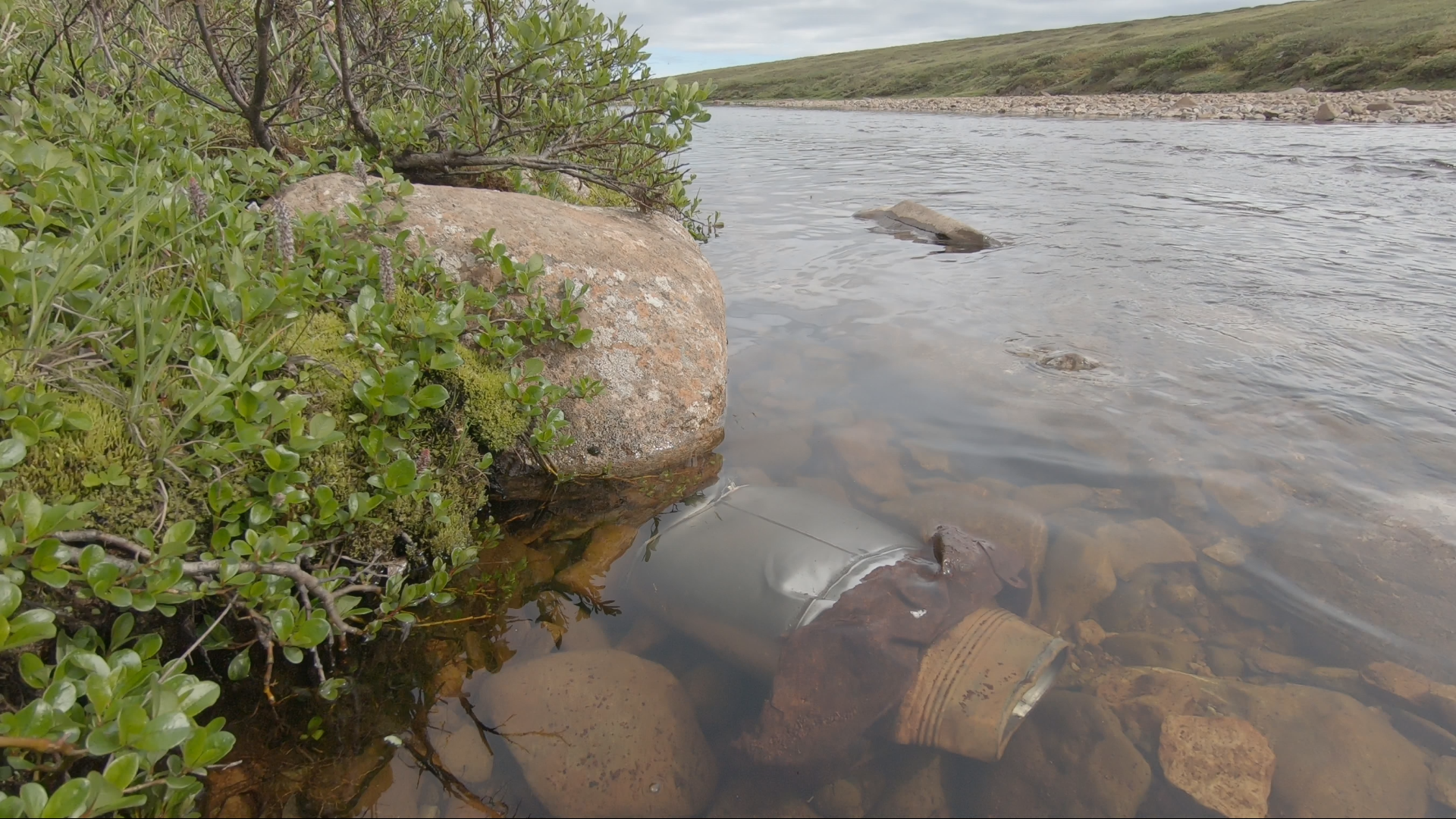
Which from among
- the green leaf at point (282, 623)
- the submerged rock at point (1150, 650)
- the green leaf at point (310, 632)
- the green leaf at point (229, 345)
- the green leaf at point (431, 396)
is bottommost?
the submerged rock at point (1150, 650)

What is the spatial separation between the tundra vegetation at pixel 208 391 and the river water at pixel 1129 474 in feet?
1.99

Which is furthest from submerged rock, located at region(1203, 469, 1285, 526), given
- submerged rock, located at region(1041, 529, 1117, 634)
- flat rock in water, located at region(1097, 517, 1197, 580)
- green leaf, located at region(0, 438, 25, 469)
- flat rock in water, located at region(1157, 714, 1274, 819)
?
green leaf, located at region(0, 438, 25, 469)

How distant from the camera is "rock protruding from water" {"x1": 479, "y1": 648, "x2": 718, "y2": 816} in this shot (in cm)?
222

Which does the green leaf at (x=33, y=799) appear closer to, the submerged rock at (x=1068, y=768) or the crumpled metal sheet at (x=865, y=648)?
the crumpled metal sheet at (x=865, y=648)

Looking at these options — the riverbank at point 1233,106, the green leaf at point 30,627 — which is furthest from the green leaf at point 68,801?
the riverbank at point 1233,106

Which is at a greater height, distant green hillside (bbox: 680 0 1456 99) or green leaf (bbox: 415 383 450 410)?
distant green hillside (bbox: 680 0 1456 99)

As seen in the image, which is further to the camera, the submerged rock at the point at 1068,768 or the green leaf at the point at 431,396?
the green leaf at the point at 431,396

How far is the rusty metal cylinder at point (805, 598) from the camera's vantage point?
97.8 inches

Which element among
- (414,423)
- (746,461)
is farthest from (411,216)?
(746,461)

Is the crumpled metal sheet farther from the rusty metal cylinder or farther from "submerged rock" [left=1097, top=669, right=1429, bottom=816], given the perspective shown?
"submerged rock" [left=1097, top=669, right=1429, bottom=816]

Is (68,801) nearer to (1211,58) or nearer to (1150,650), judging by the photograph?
(1150,650)

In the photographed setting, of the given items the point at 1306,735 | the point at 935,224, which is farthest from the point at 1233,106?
the point at 1306,735

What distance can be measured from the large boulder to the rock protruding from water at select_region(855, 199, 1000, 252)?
532 cm

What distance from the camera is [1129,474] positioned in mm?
3799
